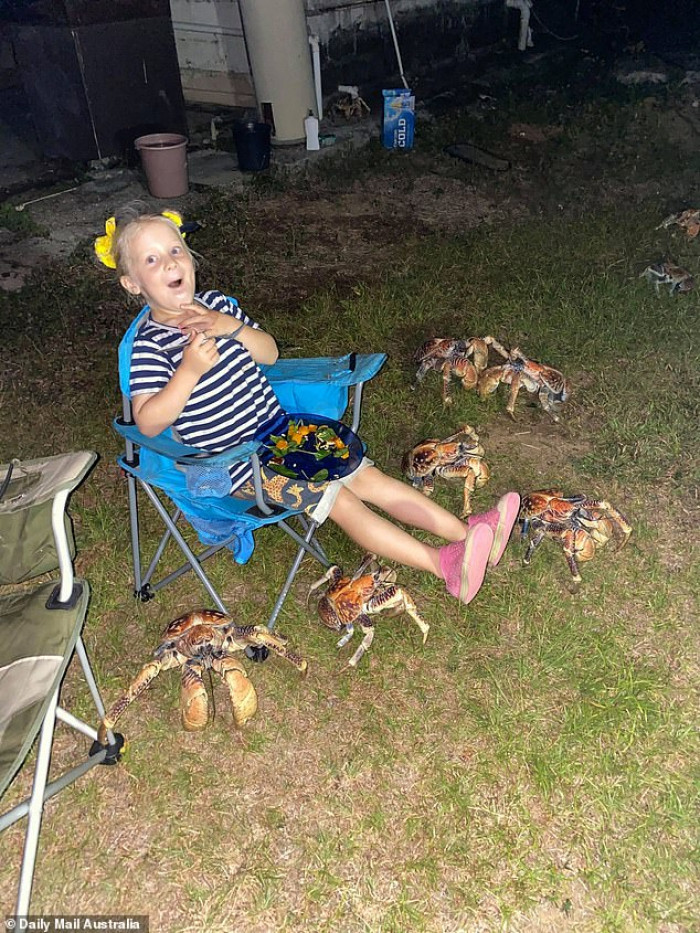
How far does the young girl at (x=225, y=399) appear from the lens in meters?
2.63

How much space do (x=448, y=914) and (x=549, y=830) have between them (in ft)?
1.46

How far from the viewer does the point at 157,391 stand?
2668 mm

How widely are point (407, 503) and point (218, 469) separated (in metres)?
0.87

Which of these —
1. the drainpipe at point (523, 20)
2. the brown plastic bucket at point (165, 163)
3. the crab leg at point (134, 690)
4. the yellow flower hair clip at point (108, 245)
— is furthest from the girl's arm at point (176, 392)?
the drainpipe at point (523, 20)

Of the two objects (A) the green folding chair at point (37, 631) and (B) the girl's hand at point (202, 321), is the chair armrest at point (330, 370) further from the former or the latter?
(A) the green folding chair at point (37, 631)

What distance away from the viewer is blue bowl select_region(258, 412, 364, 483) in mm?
2805

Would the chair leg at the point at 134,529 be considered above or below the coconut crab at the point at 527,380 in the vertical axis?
above

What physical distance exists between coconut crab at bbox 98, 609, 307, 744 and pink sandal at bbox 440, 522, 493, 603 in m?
0.74

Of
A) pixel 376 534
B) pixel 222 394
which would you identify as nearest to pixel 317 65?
pixel 222 394

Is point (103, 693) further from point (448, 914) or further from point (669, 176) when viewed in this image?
point (669, 176)

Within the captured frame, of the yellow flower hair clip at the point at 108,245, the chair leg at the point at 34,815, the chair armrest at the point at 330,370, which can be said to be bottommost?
the chair leg at the point at 34,815

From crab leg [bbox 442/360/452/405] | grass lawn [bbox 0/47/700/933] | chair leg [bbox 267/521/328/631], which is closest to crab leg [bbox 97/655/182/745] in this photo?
grass lawn [bbox 0/47/700/933]

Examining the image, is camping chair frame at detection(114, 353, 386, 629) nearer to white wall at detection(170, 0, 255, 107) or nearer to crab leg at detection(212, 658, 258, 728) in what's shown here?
crab leg at detection(212, 658, 258, 728)

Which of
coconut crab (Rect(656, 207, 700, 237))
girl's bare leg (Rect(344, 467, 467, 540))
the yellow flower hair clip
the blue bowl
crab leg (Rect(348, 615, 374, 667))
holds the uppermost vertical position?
the yellow flower hair clip
